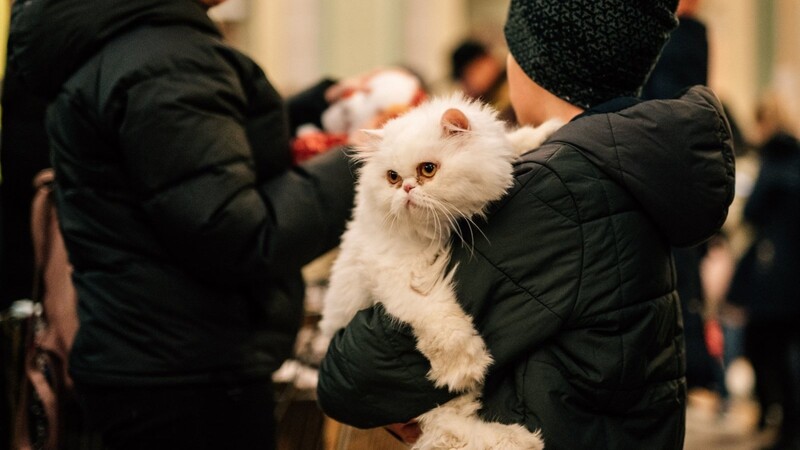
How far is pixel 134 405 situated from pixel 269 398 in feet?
1.09

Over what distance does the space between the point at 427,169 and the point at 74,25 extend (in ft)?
3.26

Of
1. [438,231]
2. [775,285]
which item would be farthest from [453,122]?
[775,285]

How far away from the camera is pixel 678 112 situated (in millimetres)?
1524

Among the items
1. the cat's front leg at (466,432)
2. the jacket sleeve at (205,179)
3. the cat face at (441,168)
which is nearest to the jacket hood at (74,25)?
the jacket sleeve at (205,179)

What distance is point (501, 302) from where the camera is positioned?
1.51 meters

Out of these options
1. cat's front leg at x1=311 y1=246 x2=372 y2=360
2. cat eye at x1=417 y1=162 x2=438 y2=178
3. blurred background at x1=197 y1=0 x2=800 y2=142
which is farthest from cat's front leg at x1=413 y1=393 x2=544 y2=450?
blurred background at x1=197 y1=0 x2=800 y2=142

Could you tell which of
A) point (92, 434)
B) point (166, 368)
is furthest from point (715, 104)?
point (92, 434)

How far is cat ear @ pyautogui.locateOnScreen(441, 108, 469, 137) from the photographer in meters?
1.49

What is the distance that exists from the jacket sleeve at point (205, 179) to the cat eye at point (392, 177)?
0.51 metres

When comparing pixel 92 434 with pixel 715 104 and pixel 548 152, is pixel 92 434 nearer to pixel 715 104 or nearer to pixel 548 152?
pixel 548 152

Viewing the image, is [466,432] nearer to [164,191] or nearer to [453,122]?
[453,122]

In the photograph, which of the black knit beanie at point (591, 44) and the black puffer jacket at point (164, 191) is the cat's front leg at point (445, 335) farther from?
the black puffer jacket at point (164, 191)

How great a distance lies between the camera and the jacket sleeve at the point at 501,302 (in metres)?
1.48

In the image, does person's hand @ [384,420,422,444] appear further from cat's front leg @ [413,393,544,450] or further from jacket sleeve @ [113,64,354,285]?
jacket sleeve @ [113,64,354,285]
